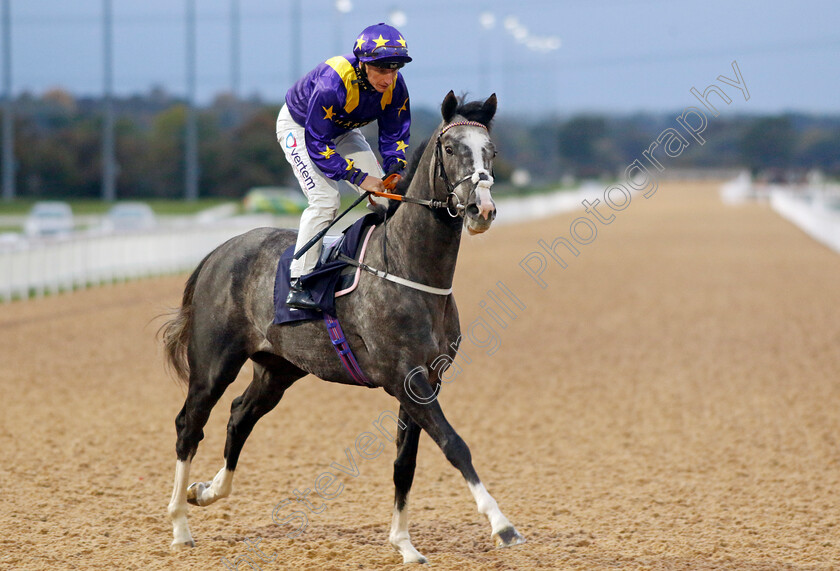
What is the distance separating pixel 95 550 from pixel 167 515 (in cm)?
79

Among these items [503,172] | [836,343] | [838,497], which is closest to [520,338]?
[836,343]

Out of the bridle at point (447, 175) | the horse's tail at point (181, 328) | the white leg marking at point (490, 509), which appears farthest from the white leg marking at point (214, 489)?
the bridle at point (447, 175)

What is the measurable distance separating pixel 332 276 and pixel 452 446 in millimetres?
1292

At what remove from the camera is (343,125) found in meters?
5.61

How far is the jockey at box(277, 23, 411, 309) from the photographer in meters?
5.25

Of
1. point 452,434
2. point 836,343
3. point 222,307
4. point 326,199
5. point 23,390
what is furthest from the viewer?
point 836,343

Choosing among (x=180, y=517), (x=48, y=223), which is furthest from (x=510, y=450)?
(x=48, y=223)

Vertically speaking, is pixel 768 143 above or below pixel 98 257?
below

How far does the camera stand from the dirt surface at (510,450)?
18.6 feet

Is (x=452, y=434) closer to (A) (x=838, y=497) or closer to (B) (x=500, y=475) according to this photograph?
(B) (x=500, y=475)

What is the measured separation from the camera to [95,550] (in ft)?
18.2

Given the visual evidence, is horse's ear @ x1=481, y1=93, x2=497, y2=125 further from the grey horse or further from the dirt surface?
the dirt surface

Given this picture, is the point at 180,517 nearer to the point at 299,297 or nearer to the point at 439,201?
the point at 299,297

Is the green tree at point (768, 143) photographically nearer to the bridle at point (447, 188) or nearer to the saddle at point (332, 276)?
the saddle at point (332, 276)
